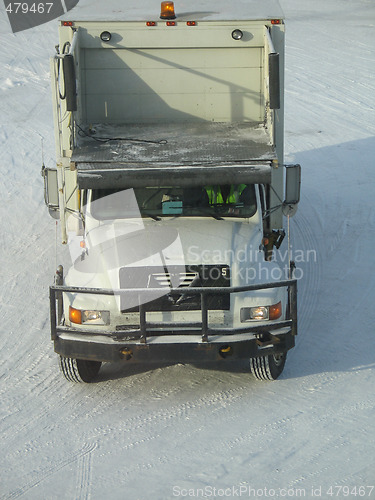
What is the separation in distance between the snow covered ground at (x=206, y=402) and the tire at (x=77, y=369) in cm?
12

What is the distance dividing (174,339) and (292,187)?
2.36 metres

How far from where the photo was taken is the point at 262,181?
9000mm

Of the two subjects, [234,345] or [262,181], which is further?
[262,181]

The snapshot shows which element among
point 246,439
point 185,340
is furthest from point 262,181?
point 246,439

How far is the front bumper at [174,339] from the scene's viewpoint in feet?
27.1

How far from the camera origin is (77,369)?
29.3 feet

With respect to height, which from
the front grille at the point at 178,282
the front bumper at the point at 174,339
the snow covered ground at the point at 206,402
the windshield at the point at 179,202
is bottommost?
the snow covered ground at the point at 206,402

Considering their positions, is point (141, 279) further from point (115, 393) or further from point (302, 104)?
point (302, 104)

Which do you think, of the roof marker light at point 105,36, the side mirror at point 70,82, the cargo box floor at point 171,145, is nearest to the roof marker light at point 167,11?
the roof marker light at point 105,36

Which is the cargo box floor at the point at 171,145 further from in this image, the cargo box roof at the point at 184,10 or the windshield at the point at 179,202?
the cargo box roof at the point at 184,10

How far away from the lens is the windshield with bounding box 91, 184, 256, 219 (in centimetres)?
939

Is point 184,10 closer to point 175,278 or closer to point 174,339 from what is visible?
point 175,278

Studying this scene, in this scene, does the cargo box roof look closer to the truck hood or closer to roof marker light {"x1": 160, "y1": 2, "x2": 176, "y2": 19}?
roof marker light {"x1": 160, "y1": 2, "x2": 176, "y2": 19}

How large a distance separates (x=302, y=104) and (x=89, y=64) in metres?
8.82
